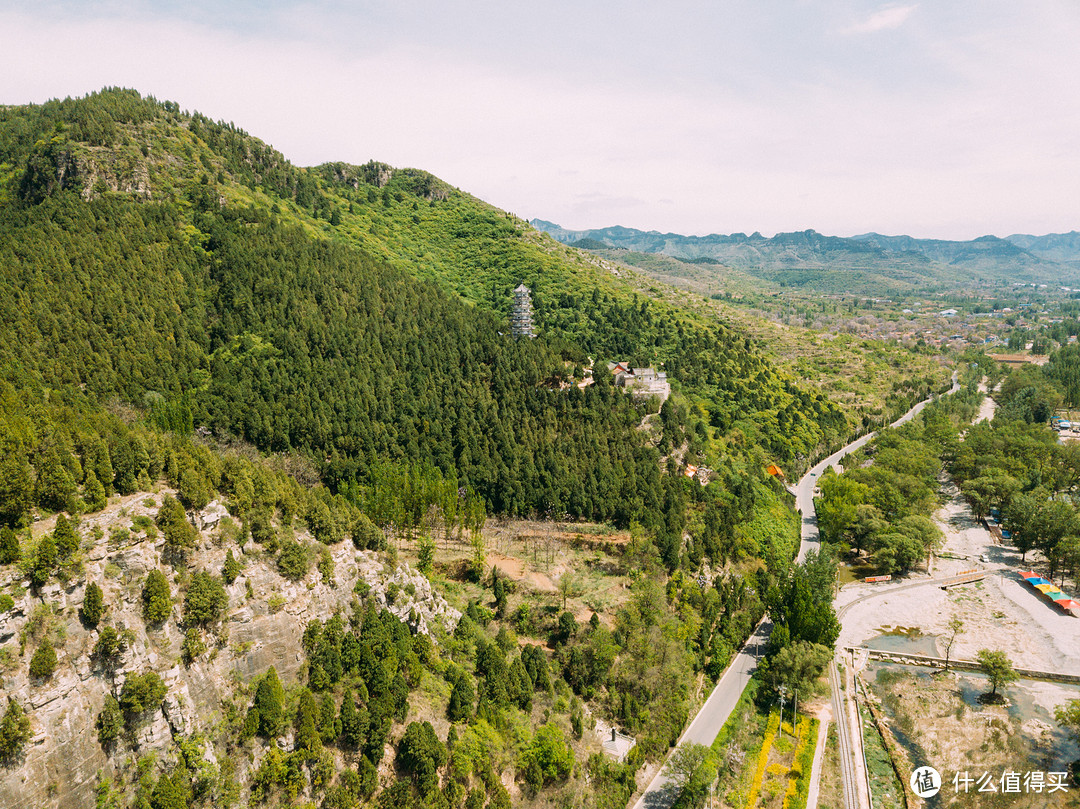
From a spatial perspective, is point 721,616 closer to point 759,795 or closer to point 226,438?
point 759,795

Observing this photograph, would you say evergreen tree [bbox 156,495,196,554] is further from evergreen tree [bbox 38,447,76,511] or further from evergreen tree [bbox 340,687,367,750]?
evergreen tree [bbox 340,687,367,750]

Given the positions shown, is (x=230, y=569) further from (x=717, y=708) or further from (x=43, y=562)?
(x=717, y=708)

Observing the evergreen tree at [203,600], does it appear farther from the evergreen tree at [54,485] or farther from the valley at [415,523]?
the evergreen tree at [54,485]

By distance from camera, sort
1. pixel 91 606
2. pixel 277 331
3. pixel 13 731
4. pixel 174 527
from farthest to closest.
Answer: pixel 277 331 < pixel 174 527 < pixel 91 606 < pixel 13 731

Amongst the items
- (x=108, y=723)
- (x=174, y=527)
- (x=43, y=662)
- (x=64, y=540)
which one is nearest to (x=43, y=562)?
(x=64, y=540)

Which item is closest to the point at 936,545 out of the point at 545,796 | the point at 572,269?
the point at 545,796

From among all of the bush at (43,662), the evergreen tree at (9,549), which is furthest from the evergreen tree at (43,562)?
the bush at (43,662)
